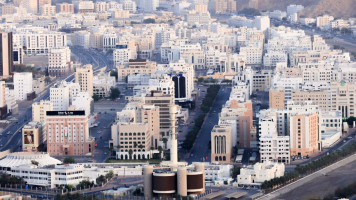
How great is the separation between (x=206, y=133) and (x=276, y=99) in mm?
2818

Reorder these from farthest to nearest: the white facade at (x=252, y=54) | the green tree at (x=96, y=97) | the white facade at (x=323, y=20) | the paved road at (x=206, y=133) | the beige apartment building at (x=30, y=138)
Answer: the white facade at (x=323, y=20) < the white facade at (x=252, y=54) < the green tree at (x=96, y=97) < the beige apartment building at (x=30, y=138) < the paved road at (x=206, y=133)

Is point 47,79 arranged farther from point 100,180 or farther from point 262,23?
point 262,23

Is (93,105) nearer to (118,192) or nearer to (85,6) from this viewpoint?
(118,192)

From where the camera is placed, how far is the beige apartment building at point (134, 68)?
2020 inches

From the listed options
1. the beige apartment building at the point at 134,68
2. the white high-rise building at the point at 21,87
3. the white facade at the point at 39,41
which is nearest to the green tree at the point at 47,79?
the beige apartment building at the point at 134,68

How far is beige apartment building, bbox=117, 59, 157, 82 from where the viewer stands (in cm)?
5131

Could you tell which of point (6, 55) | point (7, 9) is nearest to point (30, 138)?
point (6, 55)

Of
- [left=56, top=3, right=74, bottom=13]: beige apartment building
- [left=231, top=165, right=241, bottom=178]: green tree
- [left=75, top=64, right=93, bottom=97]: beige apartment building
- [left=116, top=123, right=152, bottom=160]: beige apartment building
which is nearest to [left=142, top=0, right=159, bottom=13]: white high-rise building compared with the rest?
[left=56, top=3, right=74, bottom=13]: beige apartment building

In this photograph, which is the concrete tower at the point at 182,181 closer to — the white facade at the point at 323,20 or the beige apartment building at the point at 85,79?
the beige apartment building at the point at 85,79

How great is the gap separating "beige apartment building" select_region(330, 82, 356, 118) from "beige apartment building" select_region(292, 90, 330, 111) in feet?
0.59

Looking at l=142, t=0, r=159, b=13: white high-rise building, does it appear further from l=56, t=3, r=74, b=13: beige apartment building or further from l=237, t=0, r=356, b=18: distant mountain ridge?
l=237, t=0, r=356, b=18: distant mountain ridge

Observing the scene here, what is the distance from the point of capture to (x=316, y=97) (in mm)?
41344

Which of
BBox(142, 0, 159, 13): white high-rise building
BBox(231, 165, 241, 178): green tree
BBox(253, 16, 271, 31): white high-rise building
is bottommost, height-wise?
BBox(231, 165, 241, 178): green tree

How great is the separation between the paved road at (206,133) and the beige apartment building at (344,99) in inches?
128
